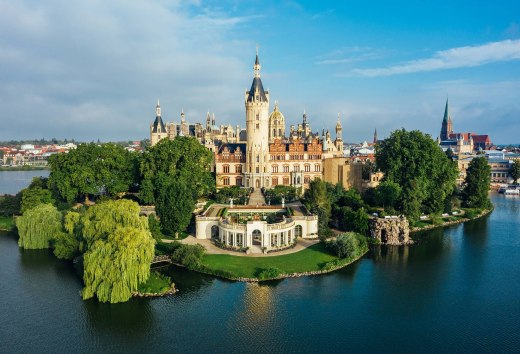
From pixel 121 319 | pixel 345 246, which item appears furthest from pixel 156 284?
pixel 345 246

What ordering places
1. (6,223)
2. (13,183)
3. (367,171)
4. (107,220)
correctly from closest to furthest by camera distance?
(107,220)
(6,223)
(367,171)
(13,183)

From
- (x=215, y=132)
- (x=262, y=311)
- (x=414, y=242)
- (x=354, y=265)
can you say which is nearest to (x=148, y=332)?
(x=262, y=311)

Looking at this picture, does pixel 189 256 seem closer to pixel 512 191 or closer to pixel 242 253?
pixel 242 253

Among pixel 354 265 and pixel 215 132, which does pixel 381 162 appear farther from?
pixel 215 132

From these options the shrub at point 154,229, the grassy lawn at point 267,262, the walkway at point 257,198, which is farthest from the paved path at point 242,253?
the walkway at point 257,198

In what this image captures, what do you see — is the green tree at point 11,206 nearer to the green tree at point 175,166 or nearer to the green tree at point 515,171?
the green tree at point 175,166

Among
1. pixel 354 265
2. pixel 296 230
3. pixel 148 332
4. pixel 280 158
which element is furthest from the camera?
pixel 280 158

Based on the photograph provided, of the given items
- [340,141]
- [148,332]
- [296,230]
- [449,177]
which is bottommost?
[148,332]
